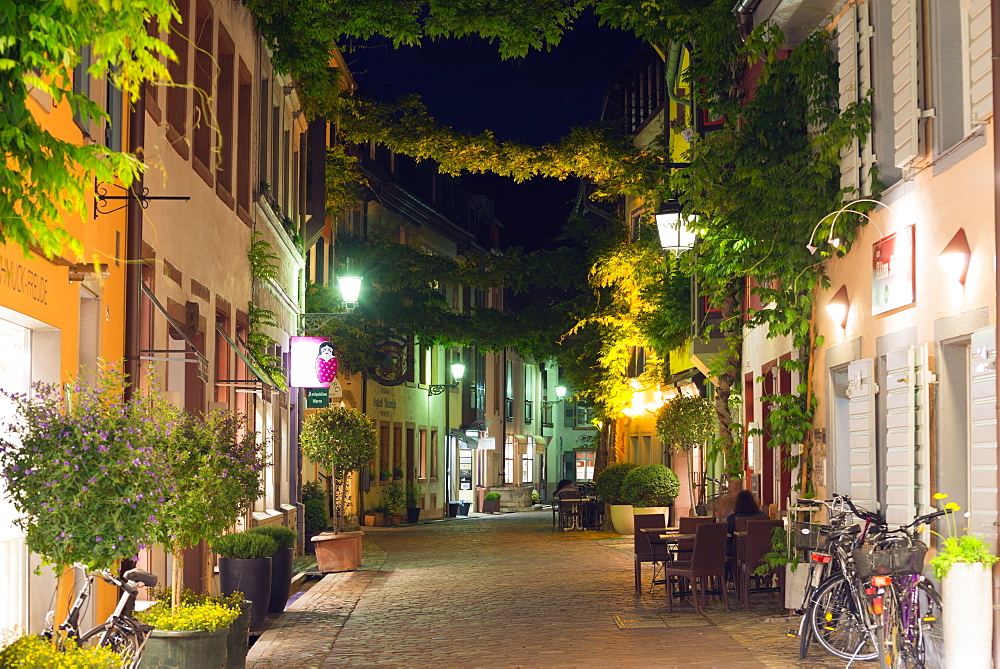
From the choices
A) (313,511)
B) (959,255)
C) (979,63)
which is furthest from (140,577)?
(313,511)

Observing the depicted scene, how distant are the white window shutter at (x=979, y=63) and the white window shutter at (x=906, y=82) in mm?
815

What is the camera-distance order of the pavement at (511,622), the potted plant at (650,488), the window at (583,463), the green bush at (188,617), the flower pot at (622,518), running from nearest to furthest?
the green bush at (188,617)
the pavement at (511,622)
the potted plant at (650,488)
the flower pot at (622,518)
the window at (583,463)

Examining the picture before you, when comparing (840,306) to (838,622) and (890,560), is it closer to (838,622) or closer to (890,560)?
(838,622)

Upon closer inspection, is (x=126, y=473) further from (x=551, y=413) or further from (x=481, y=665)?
(x=551, y=413)

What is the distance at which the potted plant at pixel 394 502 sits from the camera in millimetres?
35969

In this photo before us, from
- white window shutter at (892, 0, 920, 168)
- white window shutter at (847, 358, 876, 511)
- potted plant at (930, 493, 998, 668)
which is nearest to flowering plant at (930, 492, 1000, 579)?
potted plant at (930, 493, 998, 668)

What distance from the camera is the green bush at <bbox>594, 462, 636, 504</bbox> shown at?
2810 cm

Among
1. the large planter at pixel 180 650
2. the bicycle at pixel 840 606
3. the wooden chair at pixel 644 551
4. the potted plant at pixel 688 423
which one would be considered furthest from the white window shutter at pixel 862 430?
the potted plant at pixel 688 423

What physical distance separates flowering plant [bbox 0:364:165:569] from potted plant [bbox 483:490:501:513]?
128ft

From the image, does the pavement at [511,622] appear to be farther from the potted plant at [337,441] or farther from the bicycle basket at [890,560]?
the potted plant at [337,441]

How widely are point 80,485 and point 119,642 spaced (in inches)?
52.1

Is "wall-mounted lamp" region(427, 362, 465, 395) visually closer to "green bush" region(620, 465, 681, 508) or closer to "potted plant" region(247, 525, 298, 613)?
"green bush" region(620, 465, 681, 508)

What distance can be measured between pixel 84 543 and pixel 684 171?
30.5 feet

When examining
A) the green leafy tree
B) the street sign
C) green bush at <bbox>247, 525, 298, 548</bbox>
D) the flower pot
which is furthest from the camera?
the flower pot
